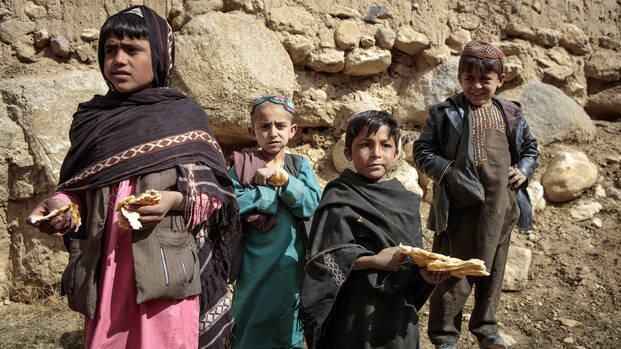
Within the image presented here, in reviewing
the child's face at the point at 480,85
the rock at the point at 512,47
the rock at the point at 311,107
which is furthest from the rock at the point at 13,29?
the rock at the point at 512,47

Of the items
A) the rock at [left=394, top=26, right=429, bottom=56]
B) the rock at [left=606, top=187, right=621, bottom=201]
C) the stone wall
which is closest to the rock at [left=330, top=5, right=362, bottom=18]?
the stone wall

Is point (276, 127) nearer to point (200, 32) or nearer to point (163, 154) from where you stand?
point (163, 154)

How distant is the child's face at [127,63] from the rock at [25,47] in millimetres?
2414

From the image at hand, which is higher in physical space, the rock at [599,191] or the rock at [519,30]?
the rock at [519,30]

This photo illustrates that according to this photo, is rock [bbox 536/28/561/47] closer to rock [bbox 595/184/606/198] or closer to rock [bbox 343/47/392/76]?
rock [bbox 595/184/606/198]

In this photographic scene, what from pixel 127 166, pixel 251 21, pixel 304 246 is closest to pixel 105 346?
pixel 127 166

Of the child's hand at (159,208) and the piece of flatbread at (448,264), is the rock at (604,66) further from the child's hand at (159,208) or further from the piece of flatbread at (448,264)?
the child's hand at (159,208)

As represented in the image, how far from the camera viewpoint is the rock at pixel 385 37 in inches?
180

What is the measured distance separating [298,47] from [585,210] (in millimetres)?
3109

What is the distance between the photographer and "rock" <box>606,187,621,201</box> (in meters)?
4.58

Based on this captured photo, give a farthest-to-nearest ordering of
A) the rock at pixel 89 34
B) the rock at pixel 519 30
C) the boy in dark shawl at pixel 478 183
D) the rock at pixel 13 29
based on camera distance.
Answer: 1. the rock at pixel 519 30
2. the rock at pixel 89 34
3. the rock at pixel 13 29
4. the boy in dark shawl at pixel 478 183

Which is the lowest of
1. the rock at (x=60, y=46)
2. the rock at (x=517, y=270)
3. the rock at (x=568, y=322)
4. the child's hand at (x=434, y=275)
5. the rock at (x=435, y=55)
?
the rock at (x=568, y=322)

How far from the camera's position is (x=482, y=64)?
2.68 m

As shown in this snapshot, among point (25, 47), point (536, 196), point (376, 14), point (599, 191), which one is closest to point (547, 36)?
point (599, 191)
